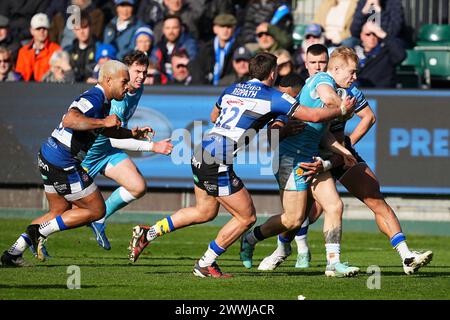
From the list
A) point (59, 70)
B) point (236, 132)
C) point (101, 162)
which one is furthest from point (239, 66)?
point (236, 132)

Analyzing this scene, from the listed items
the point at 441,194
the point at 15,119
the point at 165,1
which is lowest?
the point at 441,194

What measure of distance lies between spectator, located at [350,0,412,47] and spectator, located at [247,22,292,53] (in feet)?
4.57

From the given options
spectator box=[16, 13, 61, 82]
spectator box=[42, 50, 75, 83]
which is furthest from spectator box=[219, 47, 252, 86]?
spectator box=[16, 13, 61, 82]

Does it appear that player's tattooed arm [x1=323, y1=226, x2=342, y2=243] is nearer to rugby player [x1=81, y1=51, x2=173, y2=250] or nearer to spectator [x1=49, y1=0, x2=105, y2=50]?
rugby player [x1=81, y1=51, x2=173, y2=250]

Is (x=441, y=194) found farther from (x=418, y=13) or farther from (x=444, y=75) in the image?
(x=418, y=13)

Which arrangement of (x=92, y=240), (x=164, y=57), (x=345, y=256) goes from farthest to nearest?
(x=164, y=57)
(x=92, y=240)
(x=345, y=256)

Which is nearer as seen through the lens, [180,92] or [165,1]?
[180,92]

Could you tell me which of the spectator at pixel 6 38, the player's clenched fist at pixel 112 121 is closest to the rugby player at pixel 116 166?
the player's clenched fist at pixel 112 121

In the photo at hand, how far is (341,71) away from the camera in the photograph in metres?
12.2

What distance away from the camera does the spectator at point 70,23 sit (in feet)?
76.2

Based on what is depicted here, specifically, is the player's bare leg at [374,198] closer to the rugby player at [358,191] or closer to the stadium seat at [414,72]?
the rugby player at [358,191]
